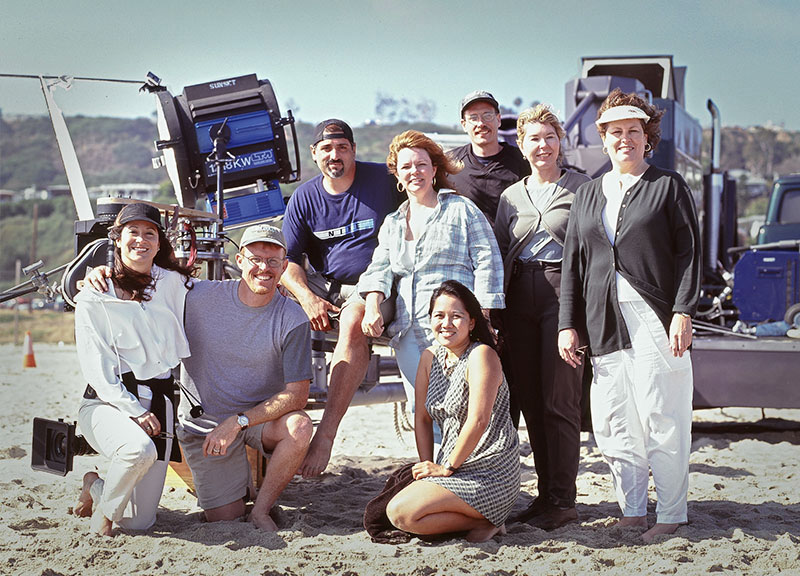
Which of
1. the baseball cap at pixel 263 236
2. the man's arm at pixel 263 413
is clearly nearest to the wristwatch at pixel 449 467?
the man's arm at pixel 263 413

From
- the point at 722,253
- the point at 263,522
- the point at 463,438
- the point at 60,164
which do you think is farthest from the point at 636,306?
the point at 60,164

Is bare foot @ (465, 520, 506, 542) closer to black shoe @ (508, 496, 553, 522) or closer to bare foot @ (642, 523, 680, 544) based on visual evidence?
black shoe @ (508, 496, 553, 522)

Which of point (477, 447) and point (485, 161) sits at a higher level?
point (485, 161)

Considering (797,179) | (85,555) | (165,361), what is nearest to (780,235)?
(797,179)

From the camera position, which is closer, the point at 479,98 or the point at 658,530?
the point at 658,530

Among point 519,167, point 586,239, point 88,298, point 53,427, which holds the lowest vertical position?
point 53,427

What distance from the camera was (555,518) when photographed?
4035 millimetres

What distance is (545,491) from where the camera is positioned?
164 inches

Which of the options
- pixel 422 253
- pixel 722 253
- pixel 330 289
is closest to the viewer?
pixel 422 253

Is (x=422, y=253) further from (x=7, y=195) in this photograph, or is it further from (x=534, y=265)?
(x=7, y=195)

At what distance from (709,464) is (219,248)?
3.39 m

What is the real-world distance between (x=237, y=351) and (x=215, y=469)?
576mm

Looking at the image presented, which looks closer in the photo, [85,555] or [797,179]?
[85,555]

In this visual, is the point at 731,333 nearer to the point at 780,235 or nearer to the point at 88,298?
the point at 780,235
